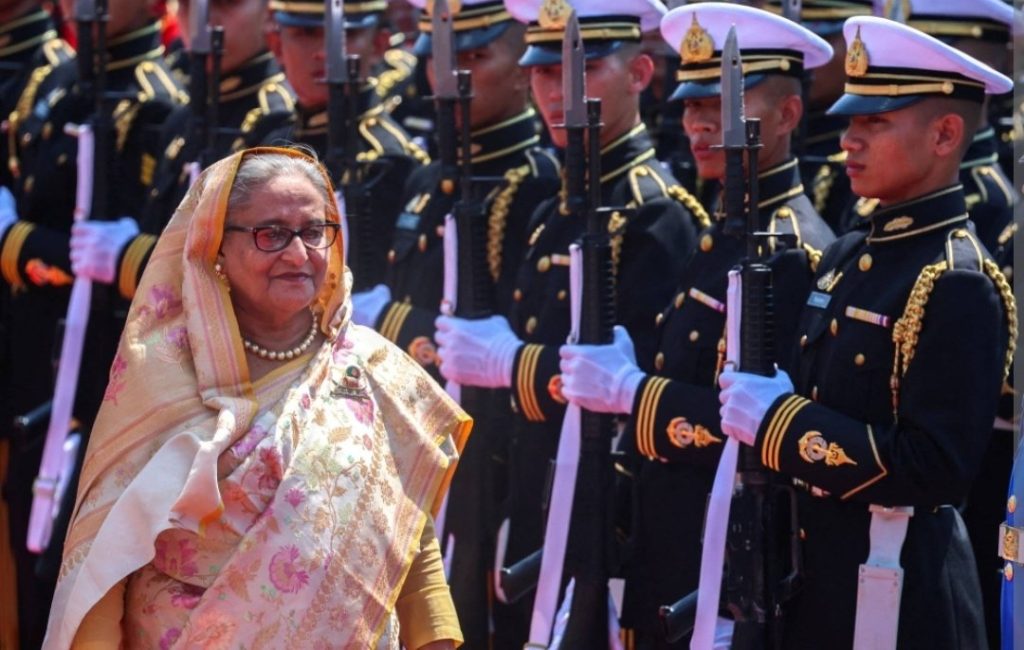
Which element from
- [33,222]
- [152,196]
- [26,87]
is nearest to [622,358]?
[152,196]

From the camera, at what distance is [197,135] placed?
801cm

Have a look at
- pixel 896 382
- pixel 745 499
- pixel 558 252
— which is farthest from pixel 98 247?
pixel 896 382

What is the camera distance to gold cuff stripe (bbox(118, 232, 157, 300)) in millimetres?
8016

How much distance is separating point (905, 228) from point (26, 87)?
5156 millimetres

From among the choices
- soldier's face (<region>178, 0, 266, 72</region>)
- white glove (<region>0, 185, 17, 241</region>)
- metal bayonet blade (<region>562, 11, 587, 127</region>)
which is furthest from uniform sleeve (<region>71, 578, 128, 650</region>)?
white glove (<region>0, 185, 17, 241</region>)

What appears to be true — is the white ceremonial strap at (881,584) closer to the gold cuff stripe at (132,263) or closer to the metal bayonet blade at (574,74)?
the metal bayonet blade at (574,74)

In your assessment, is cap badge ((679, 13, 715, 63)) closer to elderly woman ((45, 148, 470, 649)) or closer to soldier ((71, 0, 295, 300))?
elderly woman ((45, 148, 470, 649))

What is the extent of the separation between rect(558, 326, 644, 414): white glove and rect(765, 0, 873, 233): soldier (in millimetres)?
1214

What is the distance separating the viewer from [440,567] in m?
4.73

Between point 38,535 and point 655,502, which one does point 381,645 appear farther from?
point 38,535

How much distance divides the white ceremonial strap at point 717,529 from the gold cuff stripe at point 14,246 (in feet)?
13.1

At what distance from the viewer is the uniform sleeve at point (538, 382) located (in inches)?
250

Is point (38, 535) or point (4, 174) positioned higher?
point (4, 174)

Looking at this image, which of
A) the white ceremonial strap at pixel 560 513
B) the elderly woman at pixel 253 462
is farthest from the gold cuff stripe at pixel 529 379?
the elderly woman at pixel 253 462
